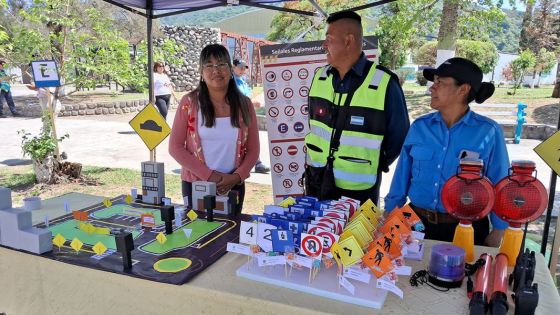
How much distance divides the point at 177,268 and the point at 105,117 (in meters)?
12.3

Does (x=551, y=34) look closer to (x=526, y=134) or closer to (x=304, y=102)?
(x=526, y=134)

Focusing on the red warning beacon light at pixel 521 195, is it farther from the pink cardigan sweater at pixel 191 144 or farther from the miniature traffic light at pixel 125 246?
the pink cardigan sweater at pixel 191 144

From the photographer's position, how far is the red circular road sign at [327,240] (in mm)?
1269

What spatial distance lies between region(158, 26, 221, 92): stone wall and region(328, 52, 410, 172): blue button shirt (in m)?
15.2

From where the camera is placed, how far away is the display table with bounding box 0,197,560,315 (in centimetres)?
122

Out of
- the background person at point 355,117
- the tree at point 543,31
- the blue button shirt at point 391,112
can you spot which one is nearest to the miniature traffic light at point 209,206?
the background person at point 355,117

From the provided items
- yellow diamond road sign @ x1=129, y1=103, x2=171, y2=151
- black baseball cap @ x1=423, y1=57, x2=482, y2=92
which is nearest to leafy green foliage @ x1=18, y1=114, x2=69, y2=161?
yellow diamond road sign @ x1=129, y1=103, x2=171, y2=151

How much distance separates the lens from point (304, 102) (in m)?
3.84

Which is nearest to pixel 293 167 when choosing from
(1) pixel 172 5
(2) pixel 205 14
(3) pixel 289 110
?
(3) pixel 289 110

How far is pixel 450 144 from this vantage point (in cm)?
189

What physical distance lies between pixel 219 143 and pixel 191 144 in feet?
0.56

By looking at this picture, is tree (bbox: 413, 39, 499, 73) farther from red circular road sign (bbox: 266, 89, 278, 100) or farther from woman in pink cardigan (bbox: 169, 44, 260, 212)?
woman in pink cardigan (bbox: 169, 44, 260, 212)

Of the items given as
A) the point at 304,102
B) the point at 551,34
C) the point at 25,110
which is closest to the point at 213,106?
the point at 304,102

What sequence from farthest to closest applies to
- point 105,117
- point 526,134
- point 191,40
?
1. point 191,40
2. point 105,117
3. point 526,134
